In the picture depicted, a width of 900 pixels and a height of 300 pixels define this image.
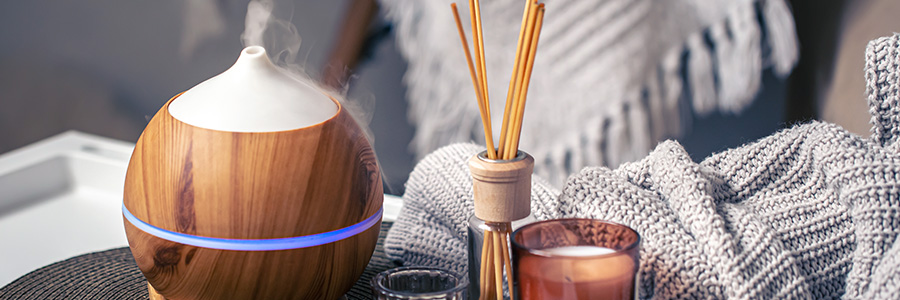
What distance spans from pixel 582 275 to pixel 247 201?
0.68 feet

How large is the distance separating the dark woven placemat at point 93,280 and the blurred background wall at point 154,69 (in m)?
0.21

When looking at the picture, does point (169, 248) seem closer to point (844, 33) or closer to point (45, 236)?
point (45, 236)

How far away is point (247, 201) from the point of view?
0.47m

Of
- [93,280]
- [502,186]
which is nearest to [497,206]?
[502,186]

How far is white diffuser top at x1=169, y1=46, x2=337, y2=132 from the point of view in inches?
18.8

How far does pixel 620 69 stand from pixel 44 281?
0.54 meters

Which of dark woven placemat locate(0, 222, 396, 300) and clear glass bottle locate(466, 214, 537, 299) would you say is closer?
clear glass bottle locate(466, 214, 537, 299)

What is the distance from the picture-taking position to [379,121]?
864 mm

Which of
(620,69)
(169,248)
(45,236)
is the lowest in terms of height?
Result: (45,236)

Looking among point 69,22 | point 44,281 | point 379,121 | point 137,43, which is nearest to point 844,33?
point 379,121

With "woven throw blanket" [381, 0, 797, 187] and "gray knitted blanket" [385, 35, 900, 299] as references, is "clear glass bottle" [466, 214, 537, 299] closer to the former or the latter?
"gray knitted blanket" [385, 35, 900, 299]

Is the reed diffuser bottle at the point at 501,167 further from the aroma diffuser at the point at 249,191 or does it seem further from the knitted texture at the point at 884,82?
the knitted texture at the point at 884,82

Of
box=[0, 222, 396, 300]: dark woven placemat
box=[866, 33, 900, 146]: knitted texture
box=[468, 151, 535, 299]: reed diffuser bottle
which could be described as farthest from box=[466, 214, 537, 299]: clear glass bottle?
box=[866, 33, 900, 146]: knitted texture

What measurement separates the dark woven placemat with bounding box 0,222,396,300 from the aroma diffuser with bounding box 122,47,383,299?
0.45 ft
